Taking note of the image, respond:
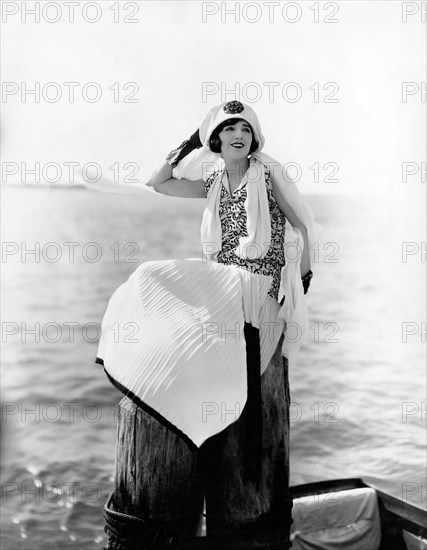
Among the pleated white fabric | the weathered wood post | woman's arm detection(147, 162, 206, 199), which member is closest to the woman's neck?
woman's arm detection(147, 162, 206, 199)

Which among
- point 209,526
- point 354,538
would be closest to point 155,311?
point 209,526

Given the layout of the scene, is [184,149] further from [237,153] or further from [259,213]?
[259,213]

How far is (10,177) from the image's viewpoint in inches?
375

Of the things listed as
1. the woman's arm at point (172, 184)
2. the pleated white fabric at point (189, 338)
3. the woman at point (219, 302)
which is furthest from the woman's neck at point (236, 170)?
the pleated white fabric at point (189, 338)

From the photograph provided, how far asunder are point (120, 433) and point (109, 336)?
1.07ft

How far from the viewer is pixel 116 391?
560 inches

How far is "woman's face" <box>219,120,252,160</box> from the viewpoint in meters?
3.03

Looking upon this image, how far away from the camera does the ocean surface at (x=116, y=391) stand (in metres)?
10.3

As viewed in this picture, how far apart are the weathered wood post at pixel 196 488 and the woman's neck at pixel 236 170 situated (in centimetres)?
67

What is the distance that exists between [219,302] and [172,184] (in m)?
0.62

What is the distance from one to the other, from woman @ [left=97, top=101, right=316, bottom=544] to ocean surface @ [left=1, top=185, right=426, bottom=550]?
0.29 metres

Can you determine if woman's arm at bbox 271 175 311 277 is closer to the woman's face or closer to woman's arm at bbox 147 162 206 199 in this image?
the woman's face

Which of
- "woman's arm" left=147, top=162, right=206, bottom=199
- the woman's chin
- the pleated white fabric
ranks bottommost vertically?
the pleated white fabric

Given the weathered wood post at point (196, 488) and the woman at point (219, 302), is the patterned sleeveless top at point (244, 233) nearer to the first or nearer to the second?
the woman at point (219, 302)
